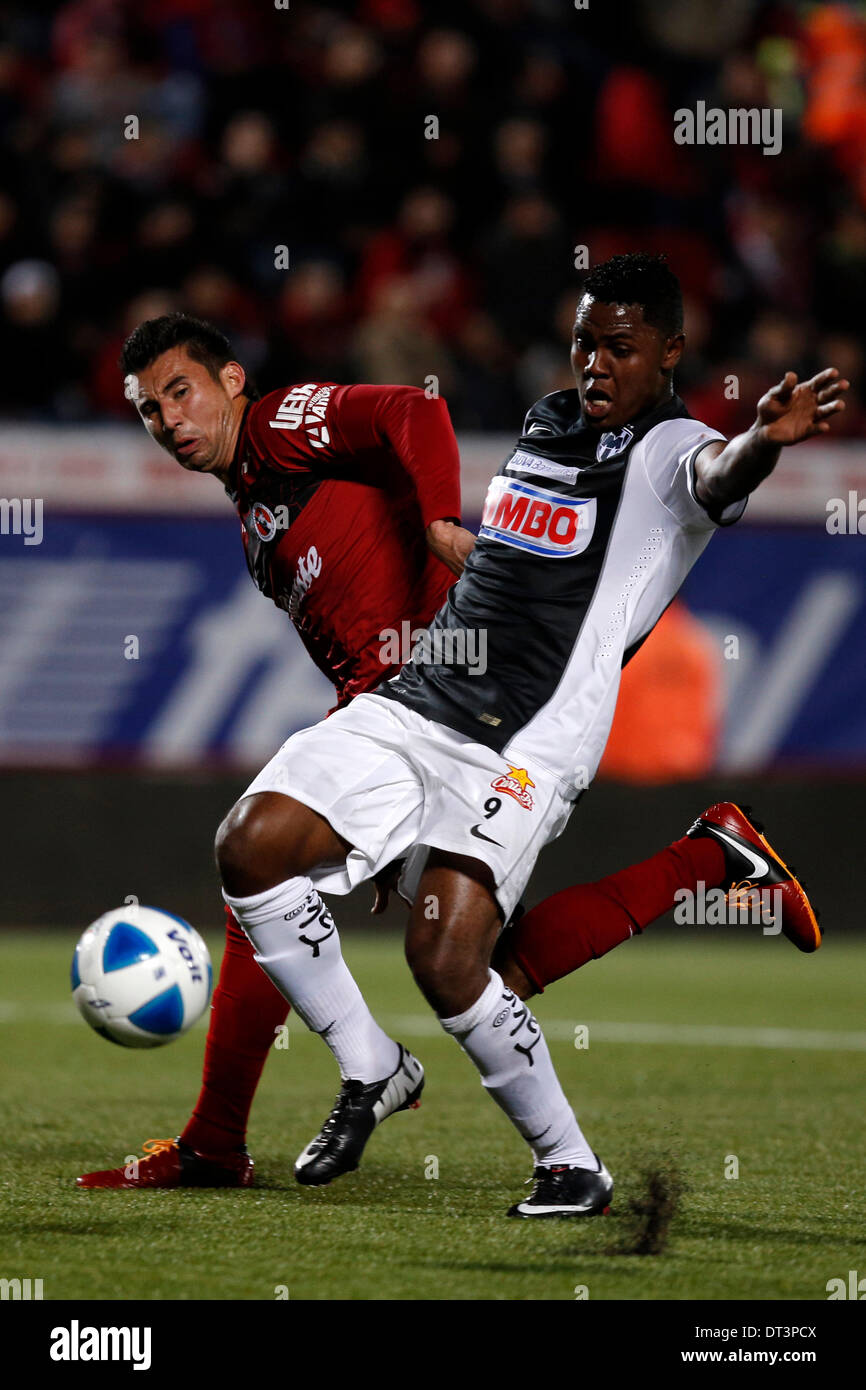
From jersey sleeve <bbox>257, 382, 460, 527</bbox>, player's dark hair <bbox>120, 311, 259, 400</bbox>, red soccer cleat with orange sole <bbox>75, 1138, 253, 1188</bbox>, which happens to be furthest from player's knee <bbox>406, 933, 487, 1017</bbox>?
player's dark hair <bbox>120, 311, 259, 400</bbox>

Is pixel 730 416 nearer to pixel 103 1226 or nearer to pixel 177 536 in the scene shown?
pixel 177 536

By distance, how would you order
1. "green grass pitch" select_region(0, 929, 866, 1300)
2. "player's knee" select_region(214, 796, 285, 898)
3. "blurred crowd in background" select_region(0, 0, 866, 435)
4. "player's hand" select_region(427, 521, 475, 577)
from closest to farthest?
"green grass pitch" select_region(0, 929, 866, 1300) → "player's knee" select_region(214, 796, 285, 898) → "player's hand" select_region(427, 521, 475, 577) → "blurred crowd in background" select_region(0, 0, 866, 435)

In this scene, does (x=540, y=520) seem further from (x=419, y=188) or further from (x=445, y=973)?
(x=419, y=188)

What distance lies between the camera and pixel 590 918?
4.20 metres

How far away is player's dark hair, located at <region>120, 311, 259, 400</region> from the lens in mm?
4379

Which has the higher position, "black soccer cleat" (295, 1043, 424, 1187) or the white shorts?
the white shorts

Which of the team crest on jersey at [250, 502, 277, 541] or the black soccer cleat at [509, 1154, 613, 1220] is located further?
the team crest on jersey at [250, 502, 277, 541]

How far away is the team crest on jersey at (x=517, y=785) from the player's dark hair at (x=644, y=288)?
965 mm

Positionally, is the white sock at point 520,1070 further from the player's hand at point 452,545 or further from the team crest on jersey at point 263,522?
the team crest on jersey at point 263,522

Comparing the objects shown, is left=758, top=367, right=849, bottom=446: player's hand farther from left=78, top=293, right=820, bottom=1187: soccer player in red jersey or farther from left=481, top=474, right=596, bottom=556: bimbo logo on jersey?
left=78, top=293, right=820, bottom=1187: soccer player in red jersey

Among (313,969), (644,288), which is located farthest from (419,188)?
(313,969)

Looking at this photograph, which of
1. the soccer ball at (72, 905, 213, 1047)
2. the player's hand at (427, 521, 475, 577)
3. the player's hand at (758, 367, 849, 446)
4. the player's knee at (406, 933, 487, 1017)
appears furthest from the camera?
the soccer ball at (72, 905, 213, 1047)

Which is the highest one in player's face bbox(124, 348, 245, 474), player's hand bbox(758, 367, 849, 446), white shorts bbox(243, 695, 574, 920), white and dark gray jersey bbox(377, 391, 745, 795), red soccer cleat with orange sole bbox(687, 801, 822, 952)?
player's face bbox(124, 348, 245, 474)

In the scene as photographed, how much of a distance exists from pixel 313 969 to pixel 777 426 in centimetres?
147
